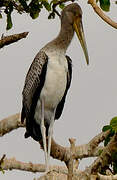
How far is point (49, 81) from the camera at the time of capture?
739cm

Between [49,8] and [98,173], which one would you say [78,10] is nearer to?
[49,8]

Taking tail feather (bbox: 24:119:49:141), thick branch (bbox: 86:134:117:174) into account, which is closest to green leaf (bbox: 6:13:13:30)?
tail feather (bbox: 24:119:49:141)

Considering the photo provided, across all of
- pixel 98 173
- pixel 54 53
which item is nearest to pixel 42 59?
pixel 54 53

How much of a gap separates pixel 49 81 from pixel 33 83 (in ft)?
0.91

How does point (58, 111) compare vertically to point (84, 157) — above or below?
above

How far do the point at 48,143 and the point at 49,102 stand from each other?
582mm

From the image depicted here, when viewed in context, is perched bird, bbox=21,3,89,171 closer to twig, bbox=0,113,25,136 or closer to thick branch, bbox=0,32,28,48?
twig, bbox=0,113,25,136

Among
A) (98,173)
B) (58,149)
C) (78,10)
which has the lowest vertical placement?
(98,173)

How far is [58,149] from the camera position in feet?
25.0

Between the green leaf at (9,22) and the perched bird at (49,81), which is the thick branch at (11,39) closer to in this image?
the green leaf at (9,22)

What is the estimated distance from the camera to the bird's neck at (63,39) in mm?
7401

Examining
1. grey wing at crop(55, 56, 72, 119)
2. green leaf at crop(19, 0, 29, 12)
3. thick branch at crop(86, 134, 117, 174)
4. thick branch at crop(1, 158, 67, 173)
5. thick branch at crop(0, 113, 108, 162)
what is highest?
green leaf at crop(19, 0, 29, 12)

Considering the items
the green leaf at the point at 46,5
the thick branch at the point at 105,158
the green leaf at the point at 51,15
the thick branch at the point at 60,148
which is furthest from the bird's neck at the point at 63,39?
the thick branch at the point at 105,158

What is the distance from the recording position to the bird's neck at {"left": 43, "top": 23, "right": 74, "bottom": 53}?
24.3 ft
